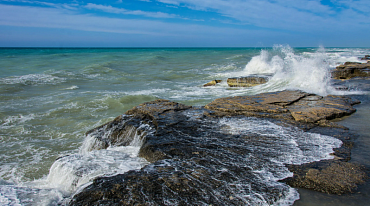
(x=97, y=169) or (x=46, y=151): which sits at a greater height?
(x=97, y=169)

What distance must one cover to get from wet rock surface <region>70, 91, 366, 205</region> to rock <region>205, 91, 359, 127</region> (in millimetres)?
20

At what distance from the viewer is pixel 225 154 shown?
2957 millimetres

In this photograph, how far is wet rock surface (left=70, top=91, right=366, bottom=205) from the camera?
2197mm

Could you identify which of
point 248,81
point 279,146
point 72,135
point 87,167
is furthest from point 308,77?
point 87,167

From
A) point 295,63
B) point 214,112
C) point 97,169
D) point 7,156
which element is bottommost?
point 7,156

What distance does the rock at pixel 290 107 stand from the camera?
436 centimetres

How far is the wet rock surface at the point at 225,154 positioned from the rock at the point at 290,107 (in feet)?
0.07

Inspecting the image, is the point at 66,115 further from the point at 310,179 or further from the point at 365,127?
the point at 365,127

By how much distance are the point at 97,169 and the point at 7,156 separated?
10.1 feet

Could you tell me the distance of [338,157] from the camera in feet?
9.55

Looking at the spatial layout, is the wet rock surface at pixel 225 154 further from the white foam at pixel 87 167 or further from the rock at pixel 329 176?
the white foam at pixel 87 167

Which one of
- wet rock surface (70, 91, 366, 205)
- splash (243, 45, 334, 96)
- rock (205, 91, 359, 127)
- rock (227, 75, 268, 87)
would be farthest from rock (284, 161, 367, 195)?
rock (227, 75, 268, 87)

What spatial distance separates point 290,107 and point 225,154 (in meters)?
2.60

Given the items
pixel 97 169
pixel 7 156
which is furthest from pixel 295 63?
pixel 7 156
